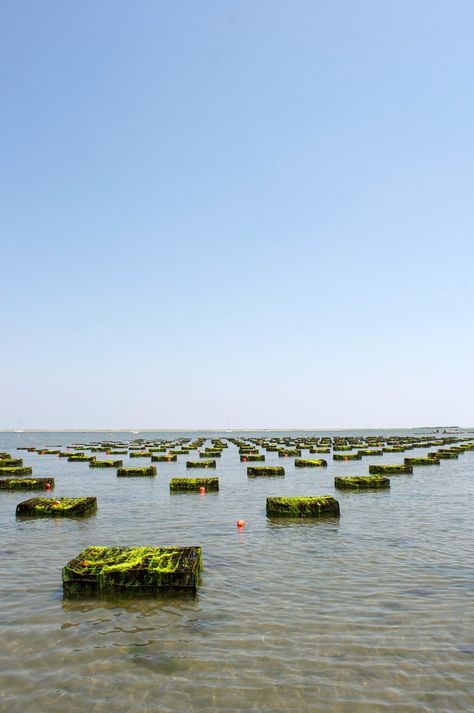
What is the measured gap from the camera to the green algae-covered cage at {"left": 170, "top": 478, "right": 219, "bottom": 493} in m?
26.7

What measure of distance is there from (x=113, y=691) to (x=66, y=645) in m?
1.76

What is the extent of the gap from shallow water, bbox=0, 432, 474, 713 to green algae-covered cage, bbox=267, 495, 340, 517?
4.93 ft

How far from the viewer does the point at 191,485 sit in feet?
88.2

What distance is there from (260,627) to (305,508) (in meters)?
10.4

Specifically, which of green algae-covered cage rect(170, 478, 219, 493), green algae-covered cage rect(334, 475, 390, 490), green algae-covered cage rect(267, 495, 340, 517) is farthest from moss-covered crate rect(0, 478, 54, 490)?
green algae-covered cage rect(334, 475, 390, 490)

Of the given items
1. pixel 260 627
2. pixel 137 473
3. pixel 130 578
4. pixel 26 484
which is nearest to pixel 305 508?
pixel 130 578

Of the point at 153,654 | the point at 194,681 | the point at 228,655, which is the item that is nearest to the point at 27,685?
the point at 153,654

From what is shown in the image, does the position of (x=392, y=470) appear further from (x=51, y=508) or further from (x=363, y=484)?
(x=51, y=508)

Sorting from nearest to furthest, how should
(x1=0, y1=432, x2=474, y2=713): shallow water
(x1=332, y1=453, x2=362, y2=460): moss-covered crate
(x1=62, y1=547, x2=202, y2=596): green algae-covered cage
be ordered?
(x1=0, y1=432, x2=474, y2=713): shallow water → (x1=62, y1=547, x2=202, y2=596): green algae-covered cage → (x1=332, y1=453, x2=362, y2=460): moss-covered crate

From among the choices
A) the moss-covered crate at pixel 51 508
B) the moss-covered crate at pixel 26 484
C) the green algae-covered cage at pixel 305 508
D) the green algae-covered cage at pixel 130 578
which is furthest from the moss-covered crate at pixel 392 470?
the green algae-covered cage at pixel 130 578

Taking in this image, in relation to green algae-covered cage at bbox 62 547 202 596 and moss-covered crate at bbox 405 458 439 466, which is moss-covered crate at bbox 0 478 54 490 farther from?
moss-covered crate at bbox 405 458 439 466

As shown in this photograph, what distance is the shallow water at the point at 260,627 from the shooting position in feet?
21.0

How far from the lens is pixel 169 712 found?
6.00 meters

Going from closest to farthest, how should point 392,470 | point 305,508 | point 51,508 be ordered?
point 305,508 → point 51,508 → point 392,470
